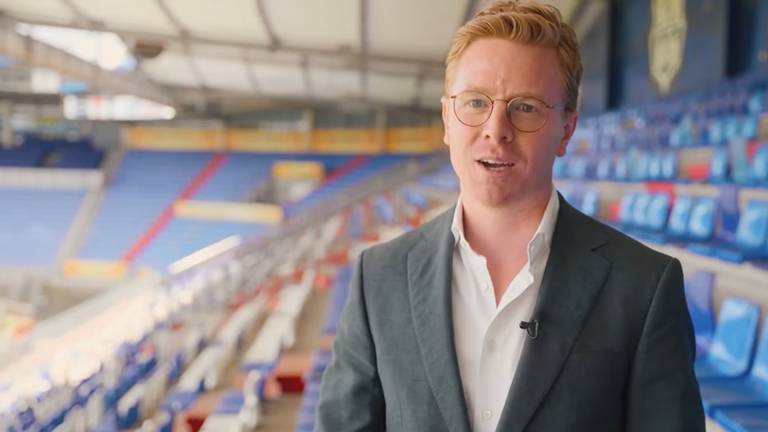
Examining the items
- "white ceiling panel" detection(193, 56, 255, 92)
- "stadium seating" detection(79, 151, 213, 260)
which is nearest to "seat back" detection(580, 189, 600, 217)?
"white ceiling panel" detection(193, 56, 255, 92)

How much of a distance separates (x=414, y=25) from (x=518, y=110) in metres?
8.47

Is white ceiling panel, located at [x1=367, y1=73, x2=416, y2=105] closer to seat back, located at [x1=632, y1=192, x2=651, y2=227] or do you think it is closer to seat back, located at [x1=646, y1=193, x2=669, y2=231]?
seat back, located at [x1=632, y1=192, x2=651, y2=227]

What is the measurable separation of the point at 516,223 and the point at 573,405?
0.75 feet

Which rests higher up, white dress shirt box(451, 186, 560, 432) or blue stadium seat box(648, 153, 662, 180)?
blue stadium seat box(648, 153, 662, 180)

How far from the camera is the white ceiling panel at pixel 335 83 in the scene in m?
13.9

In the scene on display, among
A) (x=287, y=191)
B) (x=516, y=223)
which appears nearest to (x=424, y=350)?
(x=516, y=223)

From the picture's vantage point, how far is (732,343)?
219 centimetres

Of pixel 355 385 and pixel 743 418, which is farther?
pixel 743 418

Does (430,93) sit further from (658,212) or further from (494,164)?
(494,164)

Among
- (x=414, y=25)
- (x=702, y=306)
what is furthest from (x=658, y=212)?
(x=414, y=25)

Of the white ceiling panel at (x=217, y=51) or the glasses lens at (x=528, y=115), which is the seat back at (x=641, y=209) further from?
the white ceiling panel at (x=217, y=51)

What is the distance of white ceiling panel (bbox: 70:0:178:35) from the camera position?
862 cm

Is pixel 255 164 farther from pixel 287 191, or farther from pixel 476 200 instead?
pixel 476 200

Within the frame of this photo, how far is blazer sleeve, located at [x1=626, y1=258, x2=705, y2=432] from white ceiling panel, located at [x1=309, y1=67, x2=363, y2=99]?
12.7m
